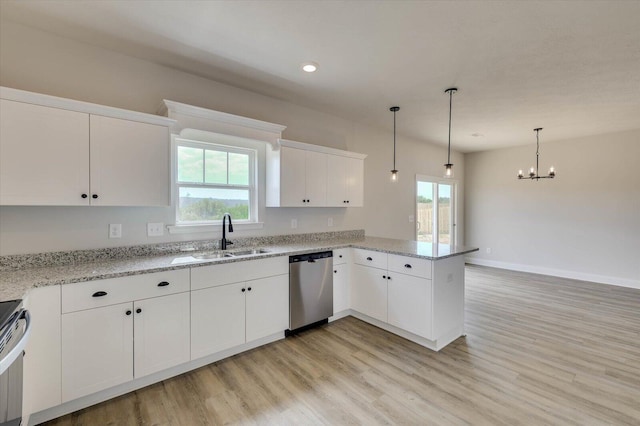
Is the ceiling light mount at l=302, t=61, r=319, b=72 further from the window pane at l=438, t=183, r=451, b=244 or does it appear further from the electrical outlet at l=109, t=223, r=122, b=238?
the window pane at l=438, t=183, r=451, b=244

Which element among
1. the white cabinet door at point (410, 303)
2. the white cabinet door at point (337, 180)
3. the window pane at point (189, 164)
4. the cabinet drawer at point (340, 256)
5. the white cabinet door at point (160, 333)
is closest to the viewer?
the white cabinet door at point (160, 333)

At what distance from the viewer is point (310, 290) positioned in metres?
3.08

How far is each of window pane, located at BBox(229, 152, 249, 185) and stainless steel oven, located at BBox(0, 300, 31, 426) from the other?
2.05 m

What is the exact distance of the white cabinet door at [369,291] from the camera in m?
3.11

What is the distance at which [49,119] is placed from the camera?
6.41 feet

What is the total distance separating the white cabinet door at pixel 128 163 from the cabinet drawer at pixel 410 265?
224cm

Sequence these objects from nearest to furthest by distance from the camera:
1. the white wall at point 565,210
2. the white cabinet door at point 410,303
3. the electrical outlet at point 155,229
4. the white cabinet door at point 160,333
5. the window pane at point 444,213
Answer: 1. the white cabinet door at point 160,333
2. the electrical outlet at point 155,229
3. the white cabinet door at point 410,303
4. the white wall at point 565,210
5. the window pane at point 444,213

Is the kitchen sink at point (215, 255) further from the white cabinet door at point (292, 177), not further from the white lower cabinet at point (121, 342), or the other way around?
the white cabinet door at point (292, 177)

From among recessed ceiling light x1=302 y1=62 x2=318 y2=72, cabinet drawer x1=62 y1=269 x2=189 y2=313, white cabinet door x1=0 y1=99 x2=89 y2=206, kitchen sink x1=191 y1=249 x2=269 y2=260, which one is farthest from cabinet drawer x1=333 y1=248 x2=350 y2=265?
white cabinet door x1=0 y1=99 x2=89 y2=206

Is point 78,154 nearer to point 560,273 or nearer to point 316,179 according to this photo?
point 316,179

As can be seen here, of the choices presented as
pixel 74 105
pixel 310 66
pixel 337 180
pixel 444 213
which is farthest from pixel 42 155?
pixel 444 213

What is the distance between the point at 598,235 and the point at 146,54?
7.27 metres

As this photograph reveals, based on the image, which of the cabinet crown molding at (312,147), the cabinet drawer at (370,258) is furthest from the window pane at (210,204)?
the cabinet drawer at (370,258)

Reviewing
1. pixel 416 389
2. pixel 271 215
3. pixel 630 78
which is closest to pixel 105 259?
pixel 271 215
